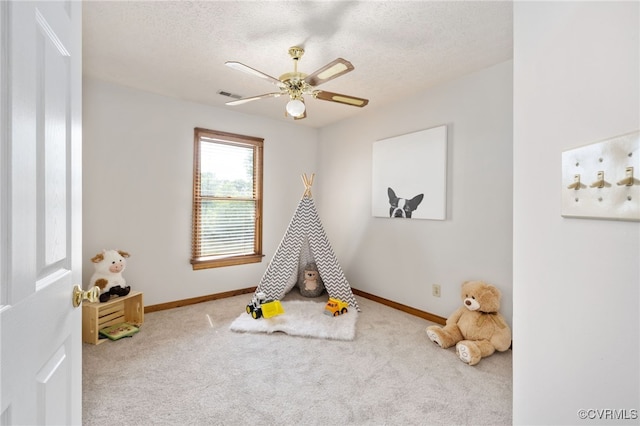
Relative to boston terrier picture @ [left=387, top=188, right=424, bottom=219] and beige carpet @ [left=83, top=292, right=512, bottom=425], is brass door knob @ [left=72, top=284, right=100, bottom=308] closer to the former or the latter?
beige carpet @ [left=83, top=292, right=512, bottom=425]

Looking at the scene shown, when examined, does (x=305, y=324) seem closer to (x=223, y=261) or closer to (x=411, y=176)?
(x=223, y=261)

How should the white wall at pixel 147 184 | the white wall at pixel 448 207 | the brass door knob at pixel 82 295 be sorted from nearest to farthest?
the brass door knob at pixel 82 295, the white wall at pixel 448 207, the white wall at pixel 147 184

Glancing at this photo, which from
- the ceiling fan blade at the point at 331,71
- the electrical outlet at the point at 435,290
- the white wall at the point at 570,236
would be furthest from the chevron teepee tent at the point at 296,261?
the white wall at the point at 570,236

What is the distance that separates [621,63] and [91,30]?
284 centimetres

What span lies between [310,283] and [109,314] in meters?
2.10

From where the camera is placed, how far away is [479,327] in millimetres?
2416

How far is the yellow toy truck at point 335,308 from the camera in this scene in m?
A: 3.10

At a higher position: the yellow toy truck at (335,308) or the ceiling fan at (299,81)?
the ceiling fan at (299,81)

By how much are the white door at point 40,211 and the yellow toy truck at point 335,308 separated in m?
2.39

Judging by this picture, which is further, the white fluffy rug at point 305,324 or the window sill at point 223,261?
the window sill at point 223,261

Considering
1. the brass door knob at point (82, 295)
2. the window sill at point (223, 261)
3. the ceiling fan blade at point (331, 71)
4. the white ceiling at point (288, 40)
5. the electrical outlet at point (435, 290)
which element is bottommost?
the electrical outlet at point (435, 290)

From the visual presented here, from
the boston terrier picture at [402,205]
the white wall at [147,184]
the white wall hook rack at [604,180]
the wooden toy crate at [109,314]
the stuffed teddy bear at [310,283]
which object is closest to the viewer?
the white wall hook rack at [604,180]

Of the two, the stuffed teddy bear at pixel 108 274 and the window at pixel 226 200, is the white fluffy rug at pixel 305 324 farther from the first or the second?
the stuffed teddy bear at pixel 108 274

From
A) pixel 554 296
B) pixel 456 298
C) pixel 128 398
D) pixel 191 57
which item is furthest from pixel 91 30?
pixel 456 298
